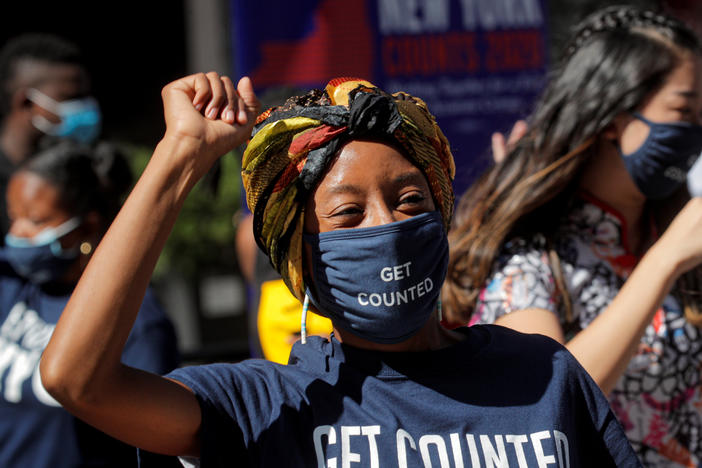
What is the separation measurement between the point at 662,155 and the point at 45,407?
7.80 ft

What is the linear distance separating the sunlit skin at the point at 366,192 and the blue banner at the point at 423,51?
8.00 feet

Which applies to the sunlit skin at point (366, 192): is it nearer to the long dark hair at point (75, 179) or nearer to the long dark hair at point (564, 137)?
the long dark hair at point (564, 137)

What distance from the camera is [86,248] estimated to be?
3541 mm

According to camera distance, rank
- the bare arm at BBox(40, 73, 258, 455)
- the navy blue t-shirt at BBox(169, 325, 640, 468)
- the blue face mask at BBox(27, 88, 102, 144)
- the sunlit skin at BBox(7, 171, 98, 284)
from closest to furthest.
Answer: the bare arm at BBox(40, 73, 258, 455)
the navy blue t-shirt at BBox(169, 325, 640, 468)
the sunlit skin at BBox(7, 171, 98, 284)
the blue face mask at BBox(27, 88, 102, 144)

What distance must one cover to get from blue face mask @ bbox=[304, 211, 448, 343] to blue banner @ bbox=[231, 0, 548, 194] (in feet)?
8.18

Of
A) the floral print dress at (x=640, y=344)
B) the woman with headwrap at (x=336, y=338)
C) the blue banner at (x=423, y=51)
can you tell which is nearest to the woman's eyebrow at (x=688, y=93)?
the floral print dress at (x=640, y=344)

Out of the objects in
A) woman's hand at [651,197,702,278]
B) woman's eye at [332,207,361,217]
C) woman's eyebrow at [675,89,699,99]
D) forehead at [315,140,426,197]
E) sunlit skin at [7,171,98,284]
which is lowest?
sunlit skin at [7,171,98,284]

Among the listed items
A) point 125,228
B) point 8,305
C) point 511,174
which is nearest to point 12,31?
point 8,305

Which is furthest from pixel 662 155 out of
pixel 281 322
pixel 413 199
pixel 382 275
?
pixel 281 322

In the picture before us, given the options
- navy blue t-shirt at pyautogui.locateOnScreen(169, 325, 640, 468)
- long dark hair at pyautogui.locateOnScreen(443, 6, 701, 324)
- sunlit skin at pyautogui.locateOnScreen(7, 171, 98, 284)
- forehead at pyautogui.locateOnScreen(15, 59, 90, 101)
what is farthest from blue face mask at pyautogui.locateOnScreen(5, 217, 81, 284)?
forehead at pyautogui.locateOnScreen(15, 59, 90, 101)

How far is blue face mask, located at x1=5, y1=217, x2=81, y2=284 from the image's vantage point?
3.37 meters

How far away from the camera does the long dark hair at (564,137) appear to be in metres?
2.51

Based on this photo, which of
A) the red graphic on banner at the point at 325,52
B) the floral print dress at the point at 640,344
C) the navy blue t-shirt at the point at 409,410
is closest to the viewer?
the navy blue t-shirt at the point at 409,410

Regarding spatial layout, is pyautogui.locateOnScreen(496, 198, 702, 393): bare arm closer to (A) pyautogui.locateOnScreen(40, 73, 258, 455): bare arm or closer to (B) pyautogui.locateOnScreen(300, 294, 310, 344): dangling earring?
(B) pyautogui.locateOnScreen(300, 294, 310, 344): dangling earring
